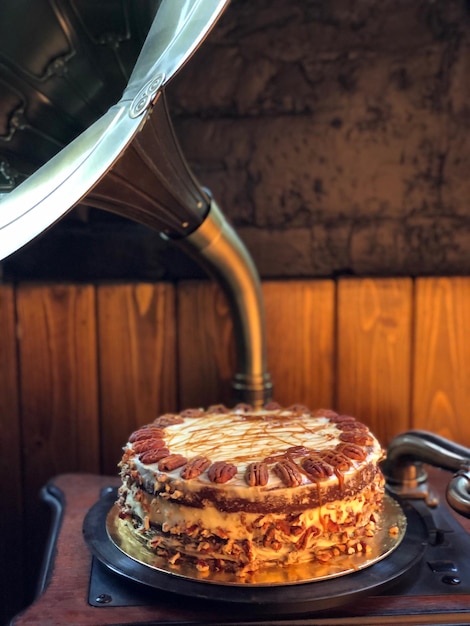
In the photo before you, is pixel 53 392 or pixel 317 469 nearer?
pixel 317 469

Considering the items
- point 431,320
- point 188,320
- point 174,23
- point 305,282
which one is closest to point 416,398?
point 431,320

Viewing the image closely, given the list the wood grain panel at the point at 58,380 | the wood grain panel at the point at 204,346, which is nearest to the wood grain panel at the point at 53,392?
the wood grain panel at the point at 58,380

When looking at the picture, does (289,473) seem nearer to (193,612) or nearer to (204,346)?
(193,612)

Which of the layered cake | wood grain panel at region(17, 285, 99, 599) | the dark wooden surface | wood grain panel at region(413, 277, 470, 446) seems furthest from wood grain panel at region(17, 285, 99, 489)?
wood grain panel at region(413, 277, 470, 446)

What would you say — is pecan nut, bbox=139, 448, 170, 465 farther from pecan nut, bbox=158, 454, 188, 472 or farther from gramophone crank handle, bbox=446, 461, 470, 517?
gramophone crank handle, bbox=446, 461, 470, 517

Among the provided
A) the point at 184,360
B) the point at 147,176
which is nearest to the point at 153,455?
the point at 147,176

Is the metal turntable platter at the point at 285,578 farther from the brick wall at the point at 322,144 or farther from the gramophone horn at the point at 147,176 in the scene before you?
the brick wall at the point at 322,144
